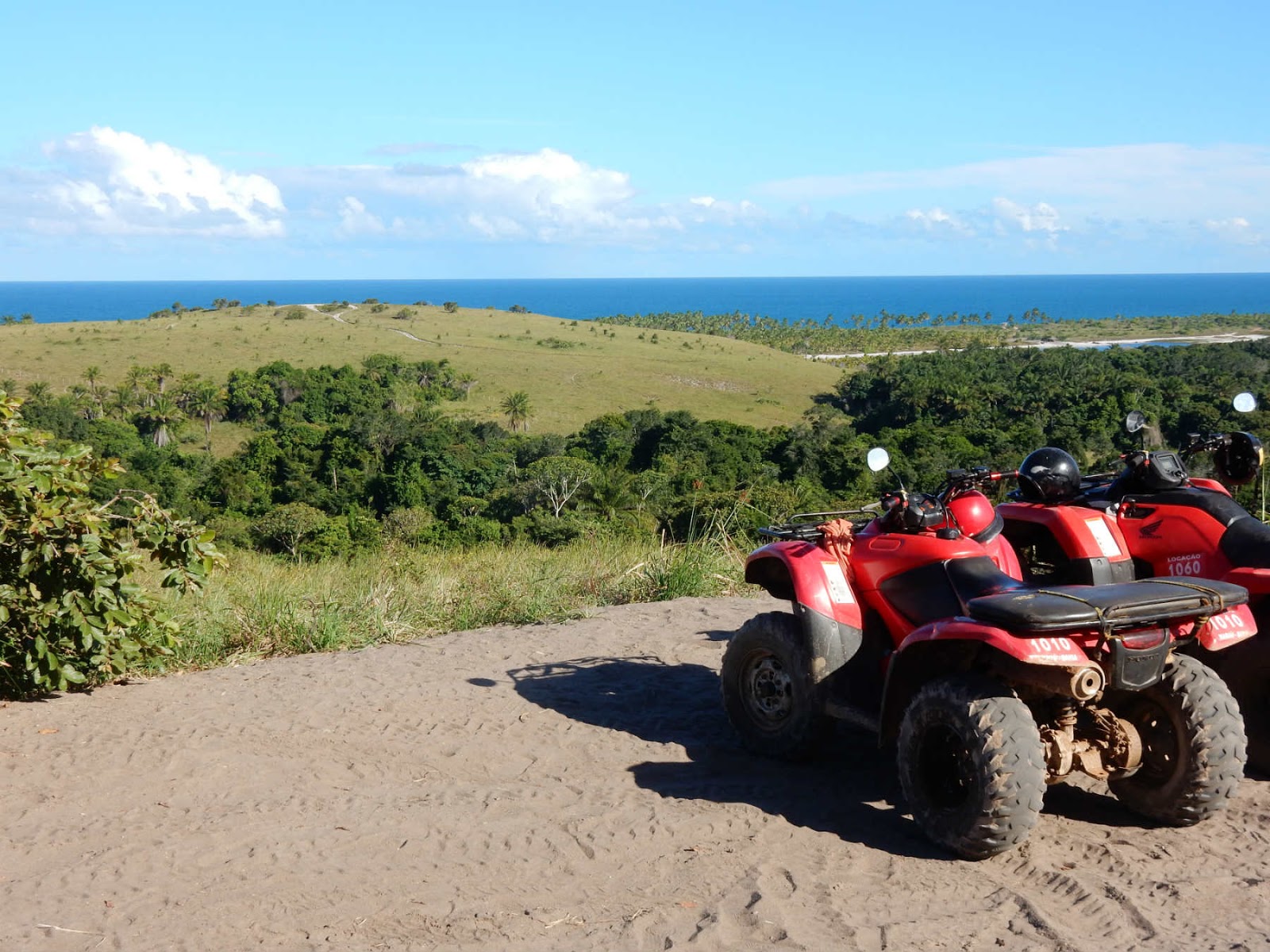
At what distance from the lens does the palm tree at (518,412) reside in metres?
70.3

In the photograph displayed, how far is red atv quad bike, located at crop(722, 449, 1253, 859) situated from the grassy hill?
216 ft

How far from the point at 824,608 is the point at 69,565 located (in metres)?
4.03

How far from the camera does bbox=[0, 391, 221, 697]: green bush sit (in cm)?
605

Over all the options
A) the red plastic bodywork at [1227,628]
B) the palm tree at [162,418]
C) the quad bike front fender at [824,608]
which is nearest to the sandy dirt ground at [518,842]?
the quad bike front fender at [824,608]

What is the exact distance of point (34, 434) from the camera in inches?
256


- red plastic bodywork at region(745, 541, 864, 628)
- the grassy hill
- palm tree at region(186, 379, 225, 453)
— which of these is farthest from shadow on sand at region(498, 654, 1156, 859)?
palm tree at region(186, 379, 225, 453)

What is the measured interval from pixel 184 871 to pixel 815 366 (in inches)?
3785

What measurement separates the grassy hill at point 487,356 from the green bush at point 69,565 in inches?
2545

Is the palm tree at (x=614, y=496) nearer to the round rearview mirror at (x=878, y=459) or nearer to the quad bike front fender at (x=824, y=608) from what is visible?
the quad bike front fender at (x=824, y=608)

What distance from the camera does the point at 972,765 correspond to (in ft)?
14.5

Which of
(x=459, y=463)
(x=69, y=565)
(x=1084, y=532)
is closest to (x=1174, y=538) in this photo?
(x=1084, y=532)

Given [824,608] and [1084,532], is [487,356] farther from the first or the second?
[824,608]

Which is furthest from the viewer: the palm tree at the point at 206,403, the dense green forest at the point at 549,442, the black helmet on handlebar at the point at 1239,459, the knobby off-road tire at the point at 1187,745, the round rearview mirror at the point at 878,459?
the palm tree at the point at 206,403

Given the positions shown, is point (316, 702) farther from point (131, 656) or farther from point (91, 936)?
point (91, 936)
